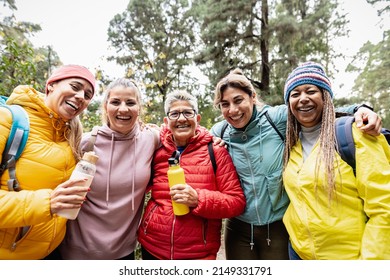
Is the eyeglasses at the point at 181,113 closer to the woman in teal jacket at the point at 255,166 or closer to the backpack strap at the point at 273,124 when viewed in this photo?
the woman in teal jacket at the point at 255,166

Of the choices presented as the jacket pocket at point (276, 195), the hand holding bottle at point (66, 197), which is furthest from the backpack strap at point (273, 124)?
the hand holding bottle at point (66, 197)

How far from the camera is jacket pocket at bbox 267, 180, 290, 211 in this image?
2.39 m

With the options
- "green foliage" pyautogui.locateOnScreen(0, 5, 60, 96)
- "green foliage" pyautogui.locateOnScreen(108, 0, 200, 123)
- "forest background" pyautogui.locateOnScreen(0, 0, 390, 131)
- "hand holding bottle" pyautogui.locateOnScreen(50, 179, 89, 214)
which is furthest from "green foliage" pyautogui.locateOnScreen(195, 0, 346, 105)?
"hand holding bottle" pyautogui.locateOnScreen(50, 179, 89, 214)

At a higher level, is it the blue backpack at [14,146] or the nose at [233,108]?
the nose at [233,108]

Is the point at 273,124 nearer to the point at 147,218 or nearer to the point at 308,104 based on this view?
the point at 308,104

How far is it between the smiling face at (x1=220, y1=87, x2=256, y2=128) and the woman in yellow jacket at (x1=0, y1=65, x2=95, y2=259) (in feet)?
4.36

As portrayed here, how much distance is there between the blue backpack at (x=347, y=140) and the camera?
5.99 ft

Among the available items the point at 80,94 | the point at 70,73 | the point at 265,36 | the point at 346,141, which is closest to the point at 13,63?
the point at 70,73

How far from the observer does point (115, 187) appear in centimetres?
233

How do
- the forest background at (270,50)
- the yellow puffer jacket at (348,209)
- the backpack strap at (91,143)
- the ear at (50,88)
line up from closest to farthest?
the yellow puffer jacket at (348,209) < the ear at (50,88) < the backpack strap at (91,143) < the forest background at (270,50)

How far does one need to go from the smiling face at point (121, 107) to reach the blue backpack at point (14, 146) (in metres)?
0.72

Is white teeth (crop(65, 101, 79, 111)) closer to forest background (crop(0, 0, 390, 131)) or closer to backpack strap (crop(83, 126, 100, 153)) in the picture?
backpack strap (crop(83, 126, 100, 153))

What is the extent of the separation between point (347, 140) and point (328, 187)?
37cm
